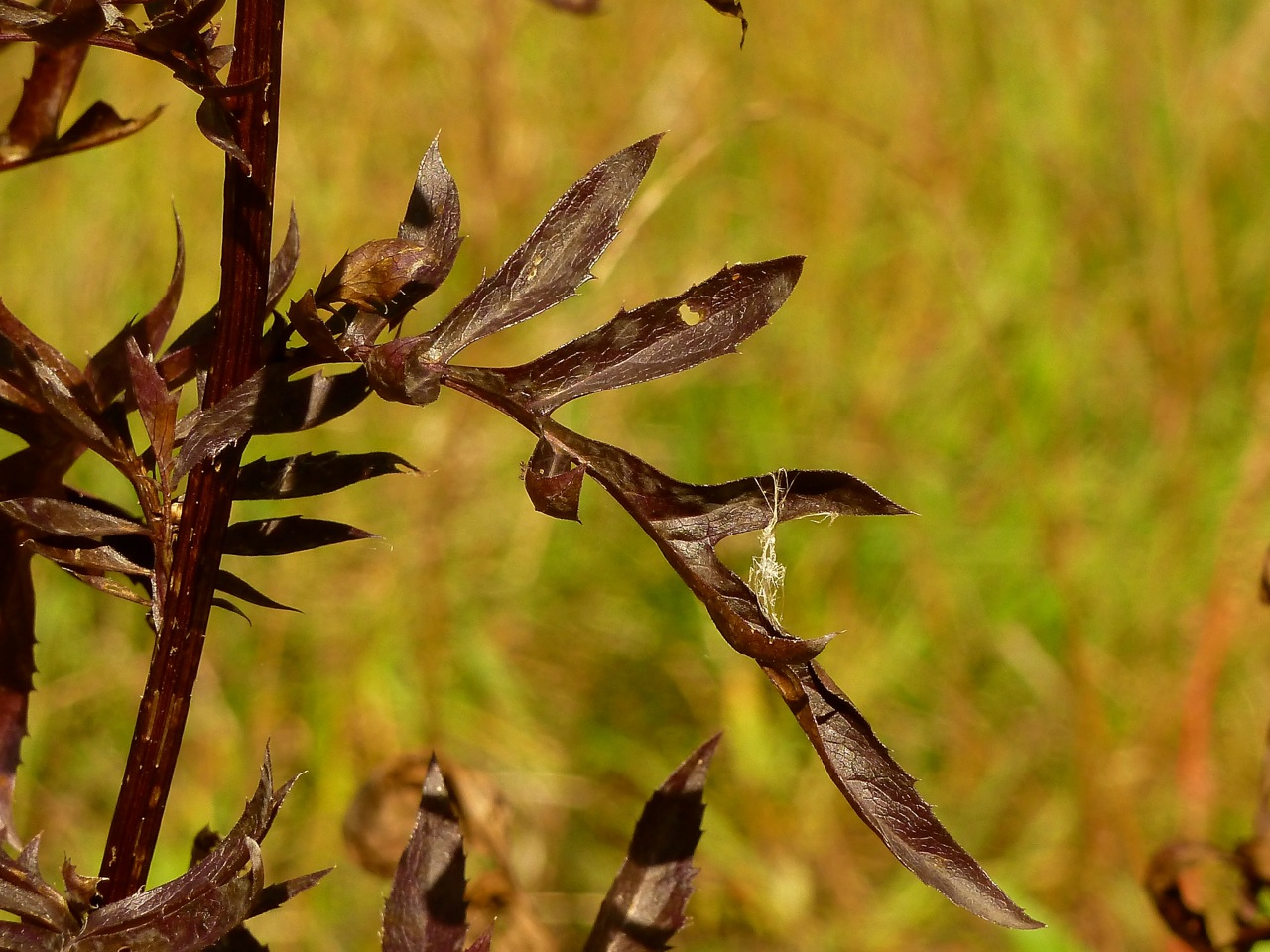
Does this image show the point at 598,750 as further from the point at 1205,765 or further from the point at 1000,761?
the point at 1205,765

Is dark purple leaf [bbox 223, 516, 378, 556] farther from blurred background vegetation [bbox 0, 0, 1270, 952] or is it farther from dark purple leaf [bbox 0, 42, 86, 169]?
blurred background vegetation [bbox 0, 0, 1270, 952]

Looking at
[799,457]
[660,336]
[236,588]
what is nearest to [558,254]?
[660,336]

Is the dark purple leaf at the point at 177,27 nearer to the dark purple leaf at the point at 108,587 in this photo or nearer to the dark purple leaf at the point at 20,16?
the dark purple leaf at the point at 20,16

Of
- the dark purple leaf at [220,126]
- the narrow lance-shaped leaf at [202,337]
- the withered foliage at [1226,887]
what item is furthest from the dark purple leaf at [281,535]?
the withered foliage at [1226,887]

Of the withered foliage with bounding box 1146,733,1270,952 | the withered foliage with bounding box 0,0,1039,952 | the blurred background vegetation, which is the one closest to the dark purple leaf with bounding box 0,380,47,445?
the withered foliage with bounding box 0,0,1039,952

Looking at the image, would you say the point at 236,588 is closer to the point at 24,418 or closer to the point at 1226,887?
the point at 24,418

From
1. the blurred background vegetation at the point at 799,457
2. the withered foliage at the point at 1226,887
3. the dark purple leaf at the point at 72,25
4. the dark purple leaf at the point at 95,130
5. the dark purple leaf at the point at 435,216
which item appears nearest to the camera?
the dark purple leaf at the point at 72,25
